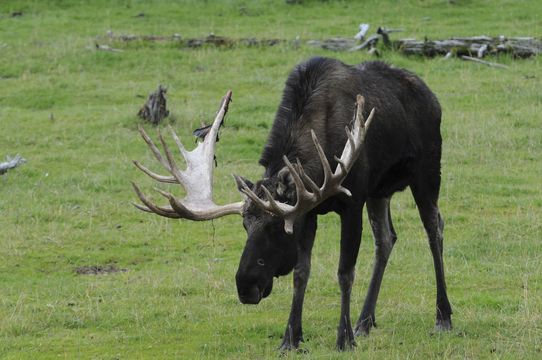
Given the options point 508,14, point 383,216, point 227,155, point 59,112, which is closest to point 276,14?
point 508,14

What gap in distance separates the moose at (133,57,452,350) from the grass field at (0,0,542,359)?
1.96 ft

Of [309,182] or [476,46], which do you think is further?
[476,46]

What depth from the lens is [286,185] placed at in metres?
8.29

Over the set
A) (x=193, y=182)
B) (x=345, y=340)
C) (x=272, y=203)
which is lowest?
(x=345, y=340)

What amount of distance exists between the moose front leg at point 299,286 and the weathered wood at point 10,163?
7.74 metres

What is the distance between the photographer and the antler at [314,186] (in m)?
7.90

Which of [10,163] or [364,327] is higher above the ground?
[364,327]

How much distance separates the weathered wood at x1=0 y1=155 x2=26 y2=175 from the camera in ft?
51.2

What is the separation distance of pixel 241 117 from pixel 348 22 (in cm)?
879

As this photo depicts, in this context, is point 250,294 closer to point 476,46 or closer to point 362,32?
point 476,46

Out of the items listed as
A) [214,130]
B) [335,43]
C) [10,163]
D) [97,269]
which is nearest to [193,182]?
[214,130]

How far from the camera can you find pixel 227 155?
647 inches

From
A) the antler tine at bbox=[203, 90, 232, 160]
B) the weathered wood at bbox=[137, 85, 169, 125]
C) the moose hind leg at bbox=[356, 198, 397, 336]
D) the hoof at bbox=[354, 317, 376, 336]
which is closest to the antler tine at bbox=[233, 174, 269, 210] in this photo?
the antler tine at bbox=[203, 90, 232, 160]

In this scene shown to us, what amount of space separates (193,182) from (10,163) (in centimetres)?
747
